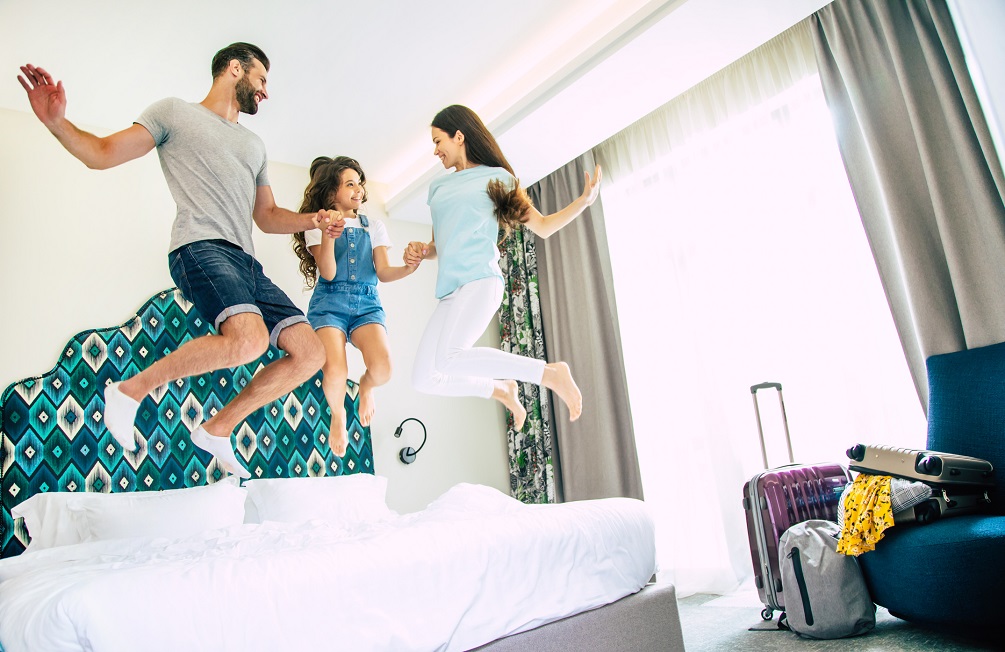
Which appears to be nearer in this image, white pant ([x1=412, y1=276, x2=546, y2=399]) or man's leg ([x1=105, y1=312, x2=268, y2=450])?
man's leg ([x1=105, y1=312, x2=268, y2=450])

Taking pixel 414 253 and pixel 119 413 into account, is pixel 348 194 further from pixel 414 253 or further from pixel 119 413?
pixel 119 413

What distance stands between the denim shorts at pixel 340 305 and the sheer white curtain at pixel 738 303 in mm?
2138

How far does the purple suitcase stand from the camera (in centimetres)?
297

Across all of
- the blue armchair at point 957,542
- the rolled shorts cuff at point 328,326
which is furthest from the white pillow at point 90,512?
the blue armchair at point 957,542

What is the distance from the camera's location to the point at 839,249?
3.55 m

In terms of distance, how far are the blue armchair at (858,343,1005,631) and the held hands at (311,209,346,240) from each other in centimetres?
217

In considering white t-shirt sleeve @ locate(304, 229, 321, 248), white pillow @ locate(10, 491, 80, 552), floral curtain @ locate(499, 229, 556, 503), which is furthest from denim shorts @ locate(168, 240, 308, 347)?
floral curtain @ locate(499, 229, 556, 503)

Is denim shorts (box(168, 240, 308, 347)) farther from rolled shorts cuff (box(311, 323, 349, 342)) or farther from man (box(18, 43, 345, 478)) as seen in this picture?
rolled shorts cuff (box(311, 323, 349, 342))

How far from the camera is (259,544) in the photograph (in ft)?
6.71

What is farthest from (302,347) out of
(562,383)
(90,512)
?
(90,512)

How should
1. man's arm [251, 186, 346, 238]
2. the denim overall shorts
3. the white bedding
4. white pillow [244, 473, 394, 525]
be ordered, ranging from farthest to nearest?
white pillow [244, 473, 394, 525] < the denim overall shorts < man's arm [251, 186, 346, 238] < the white bedding

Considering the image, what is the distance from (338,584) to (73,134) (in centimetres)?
143

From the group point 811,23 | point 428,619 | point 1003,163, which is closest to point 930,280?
point 1003,163

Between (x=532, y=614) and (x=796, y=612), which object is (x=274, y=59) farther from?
(x=796, y=612)
